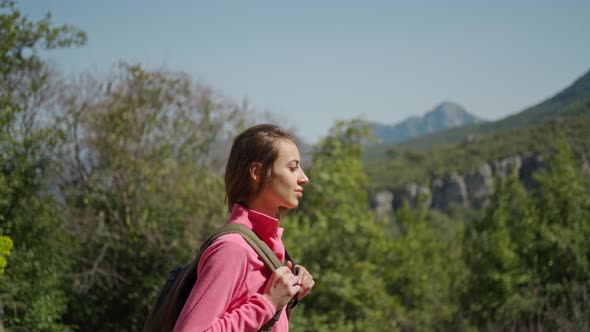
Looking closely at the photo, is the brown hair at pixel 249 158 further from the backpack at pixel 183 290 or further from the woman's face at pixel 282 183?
the backpack at pixel 183 290

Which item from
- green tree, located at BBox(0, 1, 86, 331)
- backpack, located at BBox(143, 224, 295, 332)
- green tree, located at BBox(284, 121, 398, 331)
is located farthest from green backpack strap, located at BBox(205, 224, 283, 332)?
green tree, located at BBox(284, 121, 398, 331)

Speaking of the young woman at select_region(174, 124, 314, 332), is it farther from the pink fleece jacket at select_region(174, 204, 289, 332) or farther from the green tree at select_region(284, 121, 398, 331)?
the green tree at select_region(284, 121, 398, 331)

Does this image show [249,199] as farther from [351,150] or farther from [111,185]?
[351,150]

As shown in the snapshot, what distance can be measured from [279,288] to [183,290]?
23 cm

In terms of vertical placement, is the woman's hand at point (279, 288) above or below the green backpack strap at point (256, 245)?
below

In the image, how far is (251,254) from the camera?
4.55ft

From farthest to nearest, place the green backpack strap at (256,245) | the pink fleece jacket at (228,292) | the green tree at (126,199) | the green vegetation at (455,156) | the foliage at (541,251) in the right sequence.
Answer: the green vegetation at (455,156), the foliage at (541,251), the green tree at (126,199), the green backpack strap at (256,245), the pink fleece jacket at (228,292)

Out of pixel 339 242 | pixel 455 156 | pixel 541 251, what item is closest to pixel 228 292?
pixel 339 242

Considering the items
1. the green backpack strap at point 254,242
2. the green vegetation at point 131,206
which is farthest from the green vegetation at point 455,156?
the green backpack strap at point 254,242

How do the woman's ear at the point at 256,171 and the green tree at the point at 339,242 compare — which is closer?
the woman's ear at the point at 256,171

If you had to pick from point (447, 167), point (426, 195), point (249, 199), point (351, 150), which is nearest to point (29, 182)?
point (351, 150)

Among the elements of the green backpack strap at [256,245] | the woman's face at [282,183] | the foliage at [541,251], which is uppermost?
the woman's face at [282,183]

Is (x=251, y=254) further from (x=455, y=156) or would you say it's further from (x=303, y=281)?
(x=455, y=156)

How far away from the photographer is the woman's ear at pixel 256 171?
150 cm
